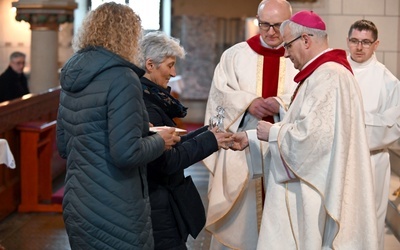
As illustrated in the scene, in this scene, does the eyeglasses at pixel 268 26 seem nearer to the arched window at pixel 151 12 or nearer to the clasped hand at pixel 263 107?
the clasped hand at pixel 263 107

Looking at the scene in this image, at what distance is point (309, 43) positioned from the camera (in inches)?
149

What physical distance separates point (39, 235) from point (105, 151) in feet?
12.4

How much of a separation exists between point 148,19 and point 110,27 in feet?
50.3

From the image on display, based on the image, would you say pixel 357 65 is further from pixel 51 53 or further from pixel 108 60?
pixel 51 53

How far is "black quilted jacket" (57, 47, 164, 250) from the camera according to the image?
3203mm

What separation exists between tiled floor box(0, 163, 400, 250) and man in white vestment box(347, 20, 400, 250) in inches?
38.4

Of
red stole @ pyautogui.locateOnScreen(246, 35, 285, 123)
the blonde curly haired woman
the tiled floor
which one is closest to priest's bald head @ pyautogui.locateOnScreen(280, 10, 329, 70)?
the blonde curly haired woman

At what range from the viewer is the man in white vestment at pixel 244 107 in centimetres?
472

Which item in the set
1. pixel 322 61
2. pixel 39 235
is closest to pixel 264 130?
pixel 322 61

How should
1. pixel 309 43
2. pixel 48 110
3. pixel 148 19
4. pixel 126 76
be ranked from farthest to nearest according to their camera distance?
pixel 148 19
pixel 48 110
pixel 309 43
pixel 126 76

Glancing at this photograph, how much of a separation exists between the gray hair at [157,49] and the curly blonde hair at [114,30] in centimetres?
43

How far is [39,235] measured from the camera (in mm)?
6875

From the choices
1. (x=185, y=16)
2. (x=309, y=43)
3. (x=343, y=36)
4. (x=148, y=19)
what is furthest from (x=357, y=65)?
(x=148, y=19)

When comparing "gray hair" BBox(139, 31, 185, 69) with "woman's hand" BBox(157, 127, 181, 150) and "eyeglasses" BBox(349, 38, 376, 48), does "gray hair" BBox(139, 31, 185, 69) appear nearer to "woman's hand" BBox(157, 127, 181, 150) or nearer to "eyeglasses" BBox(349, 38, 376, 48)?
"woman's hand" BBox(157, 127, 181, 150)
